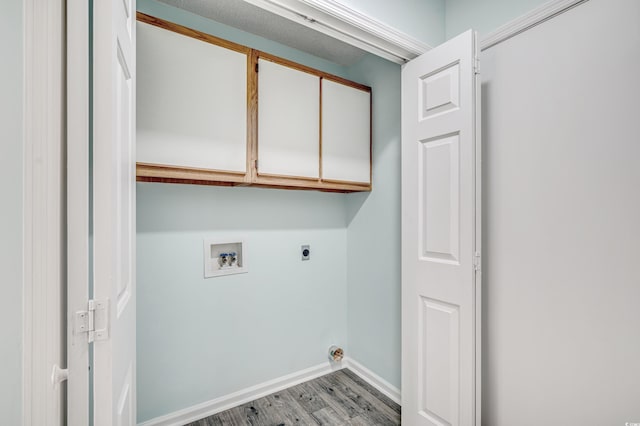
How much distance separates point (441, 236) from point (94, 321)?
4.54ft

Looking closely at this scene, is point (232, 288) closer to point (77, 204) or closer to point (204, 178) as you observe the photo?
point (204, 178)

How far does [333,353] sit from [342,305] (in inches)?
14.7

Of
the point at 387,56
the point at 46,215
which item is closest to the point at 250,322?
the point at 46,215

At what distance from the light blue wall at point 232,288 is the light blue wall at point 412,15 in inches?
34.0

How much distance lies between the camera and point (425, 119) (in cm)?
150

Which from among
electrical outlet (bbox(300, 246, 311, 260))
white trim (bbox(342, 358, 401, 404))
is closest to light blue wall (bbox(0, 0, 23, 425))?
electrical outlet (bbox(300, 246, 311, 260))

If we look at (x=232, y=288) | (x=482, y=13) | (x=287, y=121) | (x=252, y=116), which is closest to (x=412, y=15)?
(x=482, y=13)

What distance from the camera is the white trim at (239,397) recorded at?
169 centimetres

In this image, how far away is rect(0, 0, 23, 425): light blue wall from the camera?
1.92 ft

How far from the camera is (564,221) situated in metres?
1.21

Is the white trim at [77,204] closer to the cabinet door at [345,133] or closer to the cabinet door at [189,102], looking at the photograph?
the cabinet door at [189,102]

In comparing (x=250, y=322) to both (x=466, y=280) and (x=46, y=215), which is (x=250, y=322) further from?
(x=46, y=215)

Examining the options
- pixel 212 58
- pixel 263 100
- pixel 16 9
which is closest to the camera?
pixel 16 9

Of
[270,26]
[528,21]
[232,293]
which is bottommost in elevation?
[232,293]
